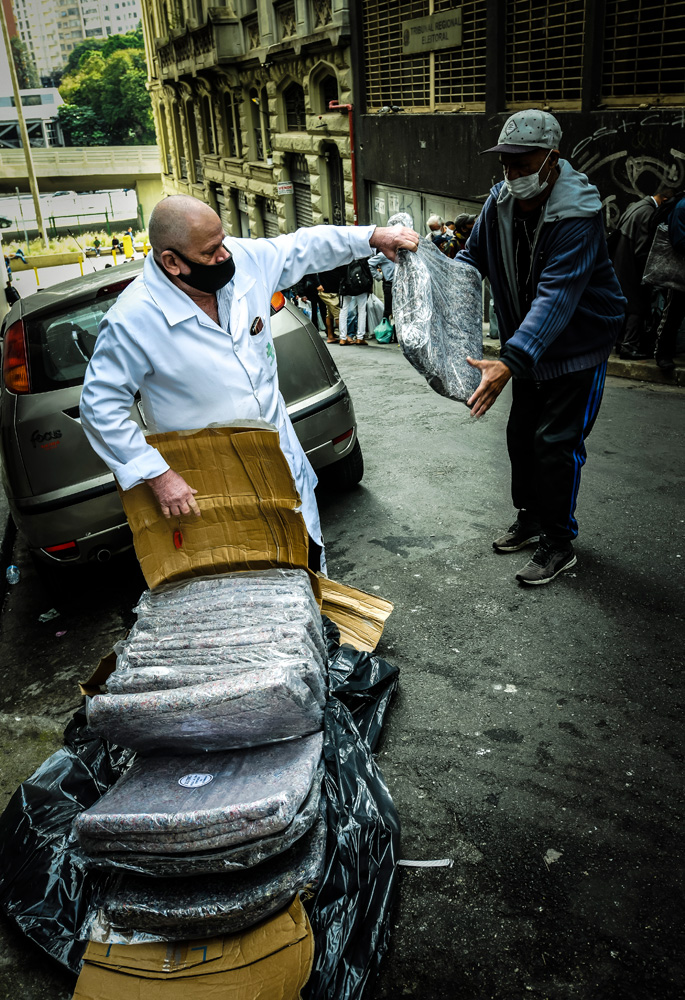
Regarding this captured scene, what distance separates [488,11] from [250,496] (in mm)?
10275

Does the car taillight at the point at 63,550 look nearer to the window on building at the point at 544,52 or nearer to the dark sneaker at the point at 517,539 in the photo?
the dark sneaker at the point at 517,539

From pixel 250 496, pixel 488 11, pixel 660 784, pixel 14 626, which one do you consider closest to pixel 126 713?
pixel 250 496

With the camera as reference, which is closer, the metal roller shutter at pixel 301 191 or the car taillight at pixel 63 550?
the car taillight at pixel 63 550

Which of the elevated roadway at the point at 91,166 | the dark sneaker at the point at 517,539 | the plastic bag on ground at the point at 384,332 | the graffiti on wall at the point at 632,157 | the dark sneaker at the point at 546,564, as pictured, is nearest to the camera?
the dark sneaker at the point at 546,564

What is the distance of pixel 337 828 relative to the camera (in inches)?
90.4

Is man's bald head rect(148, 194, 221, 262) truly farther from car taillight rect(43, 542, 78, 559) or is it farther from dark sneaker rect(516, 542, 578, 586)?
→ dark sneaker rect(516, 542, 578, 586)

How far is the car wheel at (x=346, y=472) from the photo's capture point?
16.7ft

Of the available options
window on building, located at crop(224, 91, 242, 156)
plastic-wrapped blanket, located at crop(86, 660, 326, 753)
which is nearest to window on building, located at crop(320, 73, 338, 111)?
window on building, located at crop(224, 91, 242, 156)

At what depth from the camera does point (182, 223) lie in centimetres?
268

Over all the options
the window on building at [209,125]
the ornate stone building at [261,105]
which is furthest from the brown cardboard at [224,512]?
the window on building at [209,125]

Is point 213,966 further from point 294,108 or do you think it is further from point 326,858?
point 294,108

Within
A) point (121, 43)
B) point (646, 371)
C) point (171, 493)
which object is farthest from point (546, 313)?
point (121, 43)

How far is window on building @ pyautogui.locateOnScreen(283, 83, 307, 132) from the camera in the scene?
1881 cm

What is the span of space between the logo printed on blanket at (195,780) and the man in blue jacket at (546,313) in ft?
5.94
